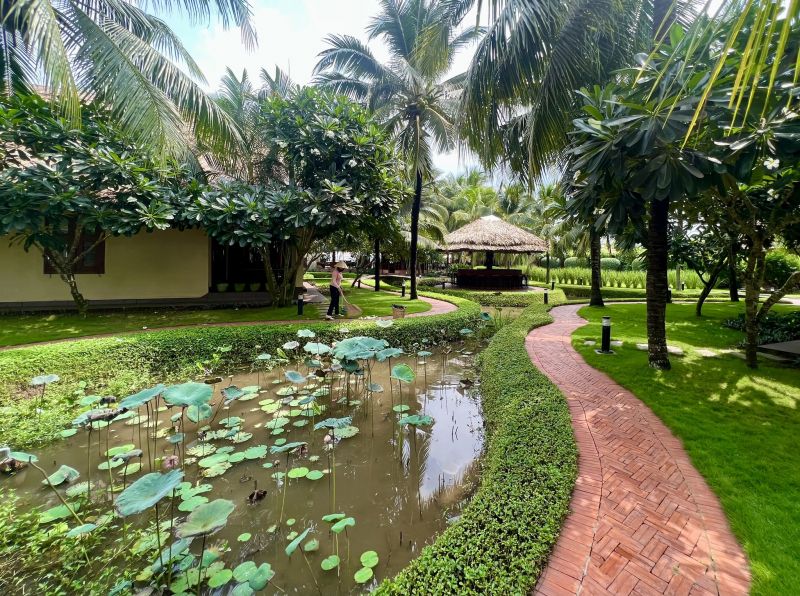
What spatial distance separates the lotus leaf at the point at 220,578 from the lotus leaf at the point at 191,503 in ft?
2.86

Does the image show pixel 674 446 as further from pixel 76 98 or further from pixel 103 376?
pixel 76 98

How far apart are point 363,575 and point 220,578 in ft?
3.28

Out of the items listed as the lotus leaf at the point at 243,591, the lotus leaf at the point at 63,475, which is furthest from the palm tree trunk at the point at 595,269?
the lotus leaf at the point at 63,475

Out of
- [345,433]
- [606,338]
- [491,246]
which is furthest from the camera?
[491,246]

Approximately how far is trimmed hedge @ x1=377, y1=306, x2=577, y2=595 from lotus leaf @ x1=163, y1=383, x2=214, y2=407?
8.02ft

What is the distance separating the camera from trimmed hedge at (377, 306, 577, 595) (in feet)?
7.53

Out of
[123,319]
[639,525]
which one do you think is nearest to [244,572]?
[639,525]

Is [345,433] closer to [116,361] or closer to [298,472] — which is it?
[298,472]

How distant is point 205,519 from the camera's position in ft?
7.88

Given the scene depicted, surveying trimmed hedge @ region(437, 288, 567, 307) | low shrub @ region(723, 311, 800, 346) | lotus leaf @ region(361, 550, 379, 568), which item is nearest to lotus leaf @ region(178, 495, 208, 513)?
lotus leaf @ region(361, 550, 379, 568)

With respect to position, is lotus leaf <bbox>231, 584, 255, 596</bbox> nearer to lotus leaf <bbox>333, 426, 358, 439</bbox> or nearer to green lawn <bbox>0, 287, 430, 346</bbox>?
lotus leaf <bbox>333, 426, 358, 439</bbox>

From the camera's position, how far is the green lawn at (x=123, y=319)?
25.7ft

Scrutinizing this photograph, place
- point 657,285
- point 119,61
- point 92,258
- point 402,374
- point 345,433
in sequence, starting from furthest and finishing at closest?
point 92,258 → point 119,61 → point 657,285 → point 402,374 → point 345,433

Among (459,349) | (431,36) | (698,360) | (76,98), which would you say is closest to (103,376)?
(76,98)
